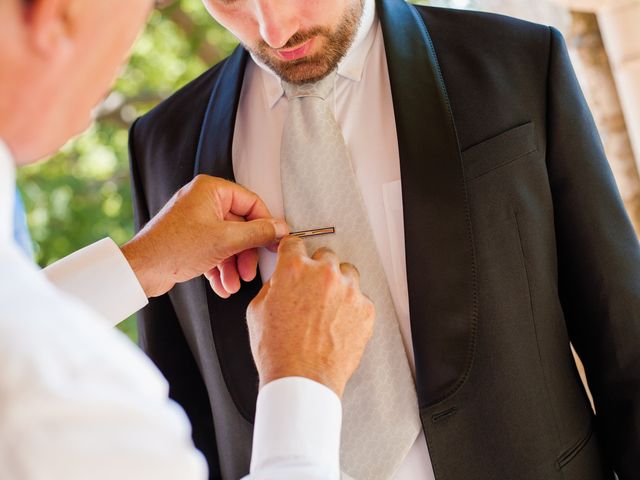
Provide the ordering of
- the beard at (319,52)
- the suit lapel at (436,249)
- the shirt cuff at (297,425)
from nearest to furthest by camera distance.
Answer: the shirt cuff at (297,425)
the suit lapel at (436,249)
the beard at (319,52)

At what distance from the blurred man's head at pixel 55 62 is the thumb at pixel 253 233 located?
0.63 m

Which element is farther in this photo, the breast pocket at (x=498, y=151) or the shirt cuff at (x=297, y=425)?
the breast pocket at (x=498, y=151)

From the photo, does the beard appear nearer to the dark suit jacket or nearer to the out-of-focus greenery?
the dark suit jacket

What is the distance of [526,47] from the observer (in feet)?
5.16

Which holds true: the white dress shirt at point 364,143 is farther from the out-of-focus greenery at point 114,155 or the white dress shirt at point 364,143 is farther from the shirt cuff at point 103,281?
the out-of-focus greenery at point 114,155

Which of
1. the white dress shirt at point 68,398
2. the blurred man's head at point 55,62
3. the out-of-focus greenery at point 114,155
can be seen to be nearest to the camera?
the white dress shirt at point 68,398

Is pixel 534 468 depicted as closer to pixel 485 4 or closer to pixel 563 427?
pixel 563 427

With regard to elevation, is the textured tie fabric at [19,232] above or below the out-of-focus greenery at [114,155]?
below

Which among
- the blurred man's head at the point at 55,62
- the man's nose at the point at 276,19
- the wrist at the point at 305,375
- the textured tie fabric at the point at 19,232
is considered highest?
the man's nose at the point at 276,19

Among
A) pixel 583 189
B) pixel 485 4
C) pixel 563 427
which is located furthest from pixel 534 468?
pixel 485 4

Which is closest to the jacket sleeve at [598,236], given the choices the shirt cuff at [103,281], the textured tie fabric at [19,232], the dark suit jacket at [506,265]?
the dark suit jacket at [506,265]

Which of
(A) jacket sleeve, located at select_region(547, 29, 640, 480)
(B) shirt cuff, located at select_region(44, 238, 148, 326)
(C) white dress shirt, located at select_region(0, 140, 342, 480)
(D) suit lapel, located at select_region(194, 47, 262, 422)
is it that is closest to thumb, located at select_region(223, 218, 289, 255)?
(D) suit lapel, located at select_region(194, 47, 262, 422)

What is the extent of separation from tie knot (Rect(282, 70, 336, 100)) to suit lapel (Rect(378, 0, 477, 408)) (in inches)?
6.6

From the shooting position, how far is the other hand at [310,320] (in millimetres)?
1292
